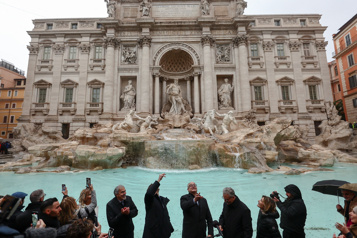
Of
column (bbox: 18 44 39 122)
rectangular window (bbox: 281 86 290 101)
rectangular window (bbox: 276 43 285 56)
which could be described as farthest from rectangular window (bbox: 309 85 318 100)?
column (bbox: 18 44 39 122)

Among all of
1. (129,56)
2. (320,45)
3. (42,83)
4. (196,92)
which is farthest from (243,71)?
(42,83)

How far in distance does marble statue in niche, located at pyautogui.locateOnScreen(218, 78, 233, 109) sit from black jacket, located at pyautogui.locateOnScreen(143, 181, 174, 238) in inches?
642

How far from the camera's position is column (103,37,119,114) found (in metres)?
17.6

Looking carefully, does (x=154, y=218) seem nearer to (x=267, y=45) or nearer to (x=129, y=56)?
(x=129, y=56)

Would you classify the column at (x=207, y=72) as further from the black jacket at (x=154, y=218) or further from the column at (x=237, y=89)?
the black jacket at (x=154, y=218)

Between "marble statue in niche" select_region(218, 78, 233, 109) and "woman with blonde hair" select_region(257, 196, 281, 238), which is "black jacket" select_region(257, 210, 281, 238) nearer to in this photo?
"woman with blonde hair" select_region(257, 196, 281, 238)

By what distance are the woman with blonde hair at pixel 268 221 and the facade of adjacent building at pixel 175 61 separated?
50.1 feet

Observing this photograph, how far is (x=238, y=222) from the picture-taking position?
2.33m

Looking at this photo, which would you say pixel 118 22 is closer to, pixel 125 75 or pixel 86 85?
pixel 125 75

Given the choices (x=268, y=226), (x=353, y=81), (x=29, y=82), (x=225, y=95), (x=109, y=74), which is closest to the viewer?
(x=268, y=226)

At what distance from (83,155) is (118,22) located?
14373 mm

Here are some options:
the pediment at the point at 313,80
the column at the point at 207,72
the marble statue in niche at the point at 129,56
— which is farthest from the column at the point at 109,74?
the pediment at the point at 313,80

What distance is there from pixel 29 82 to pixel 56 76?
2.63 m

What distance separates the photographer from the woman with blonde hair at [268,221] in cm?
232
